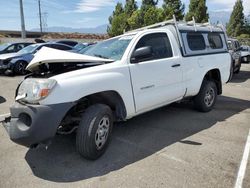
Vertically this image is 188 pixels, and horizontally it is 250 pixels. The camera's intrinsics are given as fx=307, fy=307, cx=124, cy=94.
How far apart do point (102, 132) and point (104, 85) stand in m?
0.69

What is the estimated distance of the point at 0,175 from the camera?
13.0 feet

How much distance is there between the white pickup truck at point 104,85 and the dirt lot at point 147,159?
385 mm

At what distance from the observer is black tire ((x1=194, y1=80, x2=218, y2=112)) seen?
6871 millimetres

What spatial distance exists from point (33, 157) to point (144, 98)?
198cm

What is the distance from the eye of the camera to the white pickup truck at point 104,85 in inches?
153

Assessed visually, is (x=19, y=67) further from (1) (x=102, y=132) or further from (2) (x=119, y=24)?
(2) (x=119, y=24)

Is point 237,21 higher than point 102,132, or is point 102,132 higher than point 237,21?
point 237,21

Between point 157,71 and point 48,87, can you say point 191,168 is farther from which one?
point 48,87

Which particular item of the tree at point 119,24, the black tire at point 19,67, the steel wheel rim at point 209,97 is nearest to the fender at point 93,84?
the steel wheel rim at point 209,97

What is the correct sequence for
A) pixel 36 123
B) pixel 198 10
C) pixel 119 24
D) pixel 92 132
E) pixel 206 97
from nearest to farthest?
pixel 36 123 < pixel 92 132 < pixel 206 97 < pixel 198 10 < pixel 119 24

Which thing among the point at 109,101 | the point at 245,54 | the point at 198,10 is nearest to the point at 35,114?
the point at 109,101

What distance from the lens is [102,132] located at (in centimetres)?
448

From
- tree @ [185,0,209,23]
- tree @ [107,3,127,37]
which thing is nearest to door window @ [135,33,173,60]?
tree @ [185,0,209,23]

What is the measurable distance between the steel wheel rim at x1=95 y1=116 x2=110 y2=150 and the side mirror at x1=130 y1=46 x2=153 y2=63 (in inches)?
42.9
